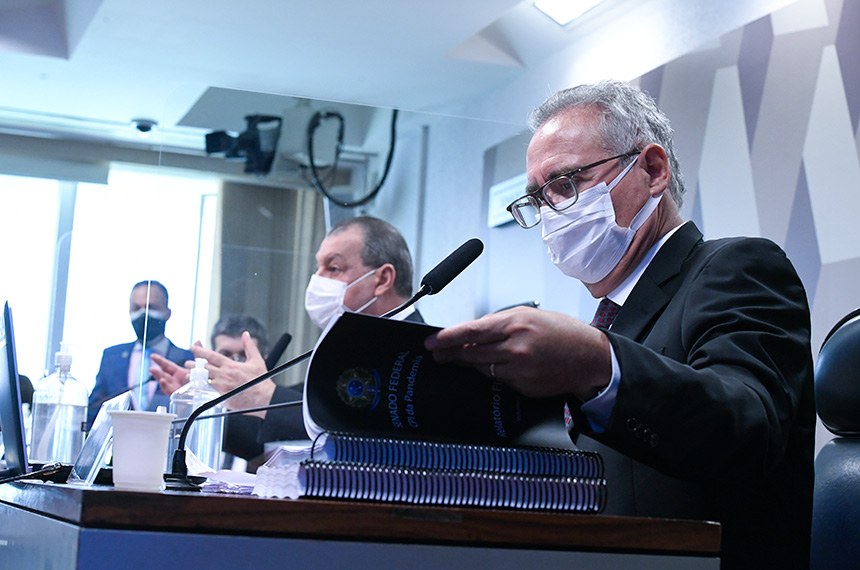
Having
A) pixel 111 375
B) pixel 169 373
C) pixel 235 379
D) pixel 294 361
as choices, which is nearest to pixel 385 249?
pixel 235 379

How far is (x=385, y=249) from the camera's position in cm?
325

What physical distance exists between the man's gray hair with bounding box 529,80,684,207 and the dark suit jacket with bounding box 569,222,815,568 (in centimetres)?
23

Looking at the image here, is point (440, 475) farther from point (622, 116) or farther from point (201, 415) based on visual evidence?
point (201, 415)

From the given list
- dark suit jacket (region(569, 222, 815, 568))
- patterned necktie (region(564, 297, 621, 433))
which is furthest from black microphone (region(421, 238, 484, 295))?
patterned necktie (region(564, 297, 621, 433))

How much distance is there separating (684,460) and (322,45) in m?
3.73

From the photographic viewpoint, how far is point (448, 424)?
965 mm

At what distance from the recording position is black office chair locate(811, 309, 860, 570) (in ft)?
4.65

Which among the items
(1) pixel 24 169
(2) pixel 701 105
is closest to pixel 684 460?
(2) pixel 701 105

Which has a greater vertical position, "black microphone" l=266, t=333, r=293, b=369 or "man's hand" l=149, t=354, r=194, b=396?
"black microphone" l=266, t=333, r=293, b=369

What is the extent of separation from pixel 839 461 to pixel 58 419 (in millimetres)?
1871

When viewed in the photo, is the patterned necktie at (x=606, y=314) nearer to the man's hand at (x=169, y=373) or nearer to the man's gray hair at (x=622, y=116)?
the man's gray hair at (x=622, y=116)

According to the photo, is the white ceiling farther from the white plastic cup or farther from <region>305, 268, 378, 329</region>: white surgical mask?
the white plastic cup

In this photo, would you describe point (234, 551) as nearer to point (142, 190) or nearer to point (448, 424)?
point (448, 424)

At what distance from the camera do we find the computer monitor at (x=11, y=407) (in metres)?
1.28
